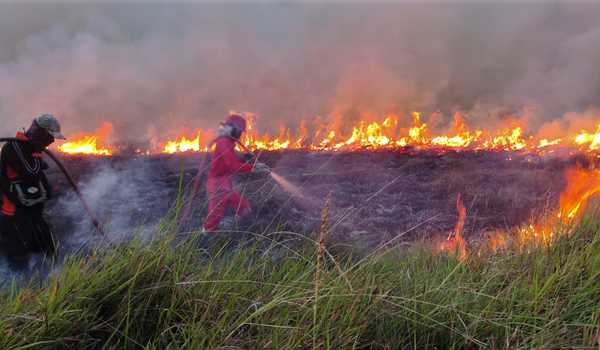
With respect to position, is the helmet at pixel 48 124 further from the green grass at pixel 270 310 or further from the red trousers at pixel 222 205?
the green grass at pixel 270 310

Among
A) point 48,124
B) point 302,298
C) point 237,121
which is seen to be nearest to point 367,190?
point 237,121

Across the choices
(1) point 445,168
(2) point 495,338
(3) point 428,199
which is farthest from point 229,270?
(1) point 445,168

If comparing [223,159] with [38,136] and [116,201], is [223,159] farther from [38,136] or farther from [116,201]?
[116,201]

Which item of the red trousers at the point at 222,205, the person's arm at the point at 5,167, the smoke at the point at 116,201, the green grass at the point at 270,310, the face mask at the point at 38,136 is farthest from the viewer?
the smoke at the point at 116,201

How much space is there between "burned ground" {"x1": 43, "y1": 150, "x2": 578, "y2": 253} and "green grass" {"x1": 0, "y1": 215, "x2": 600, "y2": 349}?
2.71 m

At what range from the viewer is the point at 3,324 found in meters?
1.75

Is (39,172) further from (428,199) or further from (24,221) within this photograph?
(428,199)

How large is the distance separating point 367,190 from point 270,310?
7.45m

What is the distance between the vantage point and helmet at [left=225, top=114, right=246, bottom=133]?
7.43 metres

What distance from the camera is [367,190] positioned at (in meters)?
9.36

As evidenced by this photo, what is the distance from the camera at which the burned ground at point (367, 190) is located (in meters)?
6.87

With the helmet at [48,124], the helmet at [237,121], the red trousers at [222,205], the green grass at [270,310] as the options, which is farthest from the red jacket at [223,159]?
the green grass at [270,310]

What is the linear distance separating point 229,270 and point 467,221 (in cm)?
590

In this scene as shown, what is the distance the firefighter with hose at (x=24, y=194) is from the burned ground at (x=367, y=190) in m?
0.80
